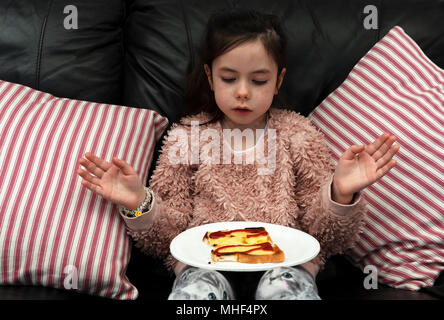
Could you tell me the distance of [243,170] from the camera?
4.15 feet

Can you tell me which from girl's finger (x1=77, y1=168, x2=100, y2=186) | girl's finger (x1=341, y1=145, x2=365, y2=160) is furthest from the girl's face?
girl's finger (x1=77, y1=168, x2=100, y2=186)

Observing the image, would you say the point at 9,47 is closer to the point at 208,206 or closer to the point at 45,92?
the point at 45,92

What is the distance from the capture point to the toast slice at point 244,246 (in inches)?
41.0

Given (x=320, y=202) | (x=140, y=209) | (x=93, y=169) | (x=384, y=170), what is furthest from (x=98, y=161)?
(x=384, y=170)

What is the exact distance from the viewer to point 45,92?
4.73 ft

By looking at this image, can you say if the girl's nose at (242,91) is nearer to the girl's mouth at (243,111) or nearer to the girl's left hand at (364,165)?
the girl's mouth at (243,111)

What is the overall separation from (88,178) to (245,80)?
15.6 inches

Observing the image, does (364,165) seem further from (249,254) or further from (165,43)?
(165,43)

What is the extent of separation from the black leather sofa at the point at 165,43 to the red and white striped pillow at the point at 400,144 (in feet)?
0.32

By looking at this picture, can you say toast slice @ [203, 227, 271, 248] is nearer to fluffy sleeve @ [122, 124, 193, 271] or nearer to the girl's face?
fluffy sleeve @ [122, 124, 193, 271]

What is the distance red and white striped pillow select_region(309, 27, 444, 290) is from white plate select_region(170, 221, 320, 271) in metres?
0.24

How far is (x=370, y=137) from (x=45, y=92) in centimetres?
85
